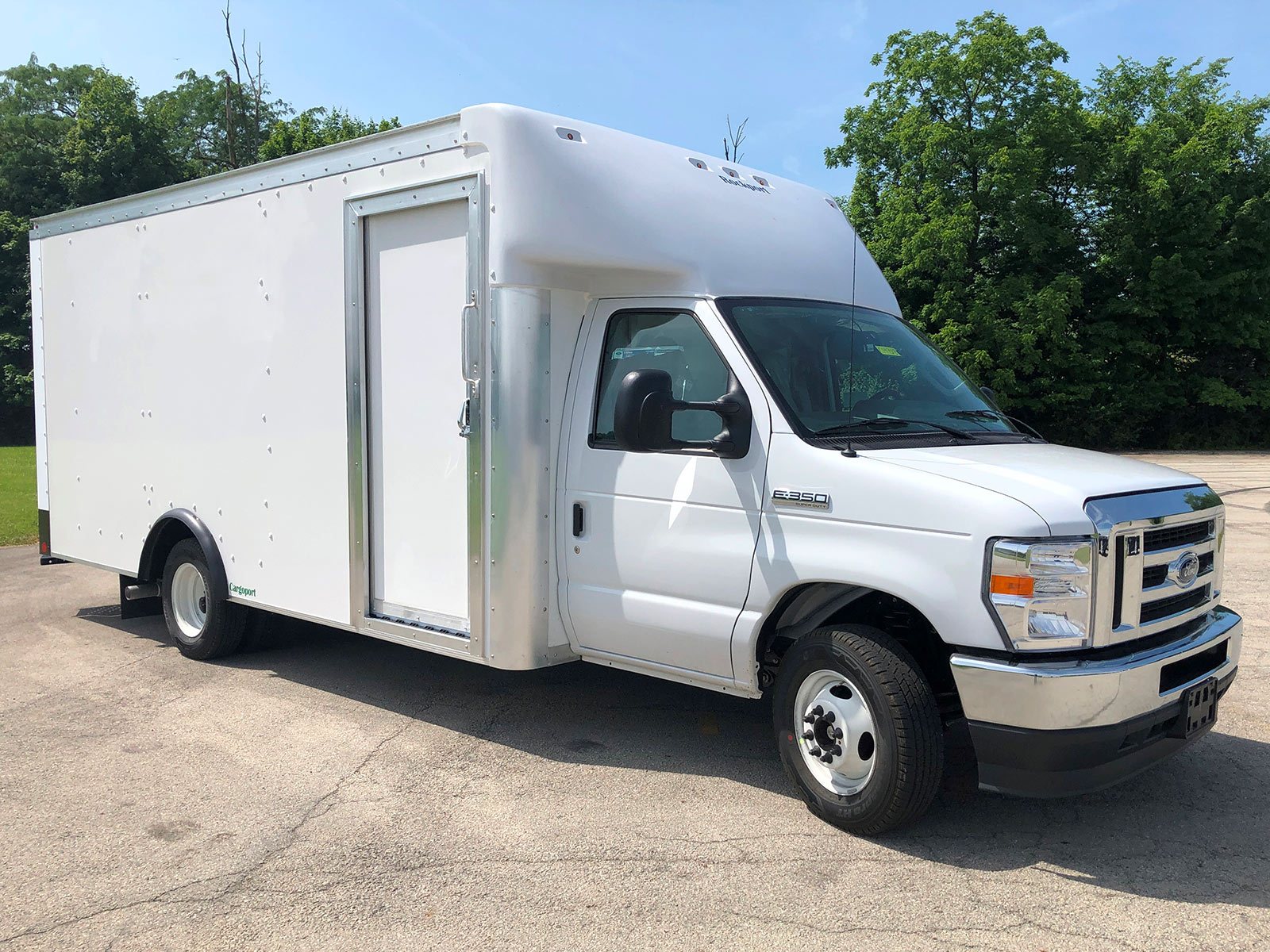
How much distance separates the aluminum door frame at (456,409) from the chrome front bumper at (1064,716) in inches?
94.7

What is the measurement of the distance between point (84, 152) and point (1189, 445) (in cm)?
3860

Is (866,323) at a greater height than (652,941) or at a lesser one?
greater

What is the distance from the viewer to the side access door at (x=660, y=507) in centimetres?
470

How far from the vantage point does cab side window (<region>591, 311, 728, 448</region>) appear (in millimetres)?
4887

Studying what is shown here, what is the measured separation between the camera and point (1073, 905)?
382 centimetres

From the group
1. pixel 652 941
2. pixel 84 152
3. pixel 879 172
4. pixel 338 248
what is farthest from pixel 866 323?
pixel 84 152

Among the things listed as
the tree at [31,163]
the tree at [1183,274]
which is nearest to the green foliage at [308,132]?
the tree at [31,163]

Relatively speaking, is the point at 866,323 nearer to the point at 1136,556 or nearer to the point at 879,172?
the point at 1136,556

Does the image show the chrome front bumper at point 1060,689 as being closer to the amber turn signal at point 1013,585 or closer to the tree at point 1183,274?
the amber turn signal at point 1013,585

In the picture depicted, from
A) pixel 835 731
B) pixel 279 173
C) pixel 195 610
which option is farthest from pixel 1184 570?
pixel 195 610

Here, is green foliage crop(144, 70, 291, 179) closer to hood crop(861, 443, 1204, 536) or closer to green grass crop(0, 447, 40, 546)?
green grass crop(0, 447, 40, 546)

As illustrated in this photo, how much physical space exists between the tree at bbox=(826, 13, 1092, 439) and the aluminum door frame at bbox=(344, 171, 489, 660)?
2504 cm

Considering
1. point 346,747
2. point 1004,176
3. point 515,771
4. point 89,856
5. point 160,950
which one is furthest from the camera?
point 1004,176

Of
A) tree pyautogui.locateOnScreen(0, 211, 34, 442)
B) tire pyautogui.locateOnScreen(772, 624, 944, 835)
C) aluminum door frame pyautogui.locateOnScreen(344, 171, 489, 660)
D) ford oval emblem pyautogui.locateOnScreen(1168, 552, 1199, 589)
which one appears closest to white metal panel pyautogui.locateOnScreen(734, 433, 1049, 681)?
tire pyautogui.locateOnScreen(772, 624, 944, 835)
